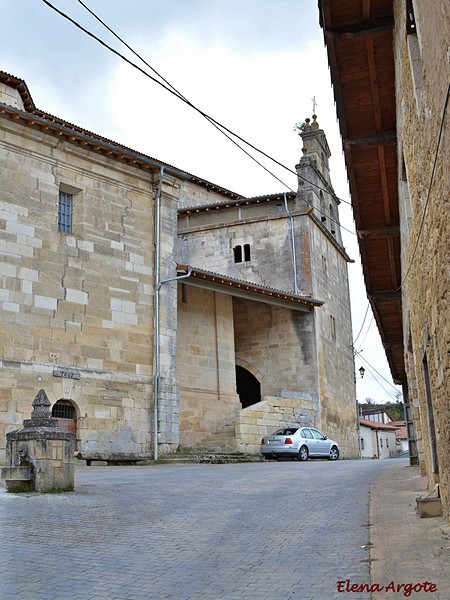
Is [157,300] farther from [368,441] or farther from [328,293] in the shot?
[368,441]

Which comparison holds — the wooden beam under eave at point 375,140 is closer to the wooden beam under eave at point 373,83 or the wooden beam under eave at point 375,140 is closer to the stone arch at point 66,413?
the wooden beam under eave at point 373,83

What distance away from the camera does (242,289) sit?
81.8ft

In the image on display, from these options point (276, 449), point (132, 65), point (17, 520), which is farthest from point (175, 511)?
point (276, 449)

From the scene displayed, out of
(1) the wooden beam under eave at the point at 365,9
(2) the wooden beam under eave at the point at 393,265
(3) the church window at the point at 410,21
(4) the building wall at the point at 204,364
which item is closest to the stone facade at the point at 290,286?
(4) the building wall at the point at 204,364

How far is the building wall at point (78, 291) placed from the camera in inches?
683

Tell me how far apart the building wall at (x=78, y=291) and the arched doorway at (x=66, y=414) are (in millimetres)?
199

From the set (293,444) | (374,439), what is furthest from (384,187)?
(374,439)

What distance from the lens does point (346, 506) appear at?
342 inches

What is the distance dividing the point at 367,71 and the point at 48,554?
6510 millimetres

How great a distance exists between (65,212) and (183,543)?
14.6m

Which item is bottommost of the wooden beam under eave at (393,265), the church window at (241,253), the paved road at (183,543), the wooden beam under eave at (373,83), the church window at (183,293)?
the paved road at (183,543)

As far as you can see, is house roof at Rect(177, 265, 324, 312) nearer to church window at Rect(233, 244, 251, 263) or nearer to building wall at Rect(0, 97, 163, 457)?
building wall at Rect(0, 97, 163, 457)

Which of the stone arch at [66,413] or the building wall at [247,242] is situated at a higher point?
the building wall at [247,242]

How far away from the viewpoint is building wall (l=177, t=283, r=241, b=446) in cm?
2378
